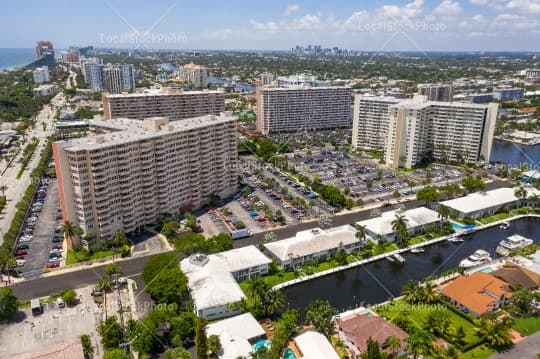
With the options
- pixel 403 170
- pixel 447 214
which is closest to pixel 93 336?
pixel 447 214

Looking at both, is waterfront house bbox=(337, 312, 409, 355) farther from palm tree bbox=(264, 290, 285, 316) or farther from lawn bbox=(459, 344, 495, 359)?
palm tree bbox=(264, 290, 285, 316)

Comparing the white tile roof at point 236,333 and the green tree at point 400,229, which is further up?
the green tree at point 400,229

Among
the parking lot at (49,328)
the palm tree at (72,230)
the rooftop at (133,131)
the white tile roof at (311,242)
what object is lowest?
the parking lot at (49,328)

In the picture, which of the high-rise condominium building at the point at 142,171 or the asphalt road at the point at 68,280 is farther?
the high-rise condominium building at the point at 142,171

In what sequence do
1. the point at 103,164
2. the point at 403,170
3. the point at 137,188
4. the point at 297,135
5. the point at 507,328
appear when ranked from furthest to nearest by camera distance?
the point at 297,135 → the point at 403,170 → the point at 137,188 → the point at 103,164 → the point at 507,328

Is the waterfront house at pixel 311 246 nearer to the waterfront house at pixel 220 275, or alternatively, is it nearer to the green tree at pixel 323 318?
the waterfront house at pixel 220 275

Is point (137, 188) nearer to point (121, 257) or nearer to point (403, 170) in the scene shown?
point (121, 257)

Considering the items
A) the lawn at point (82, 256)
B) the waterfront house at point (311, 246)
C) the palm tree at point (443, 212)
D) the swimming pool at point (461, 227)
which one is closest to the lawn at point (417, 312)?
the waterfront house at point (311, 246)
